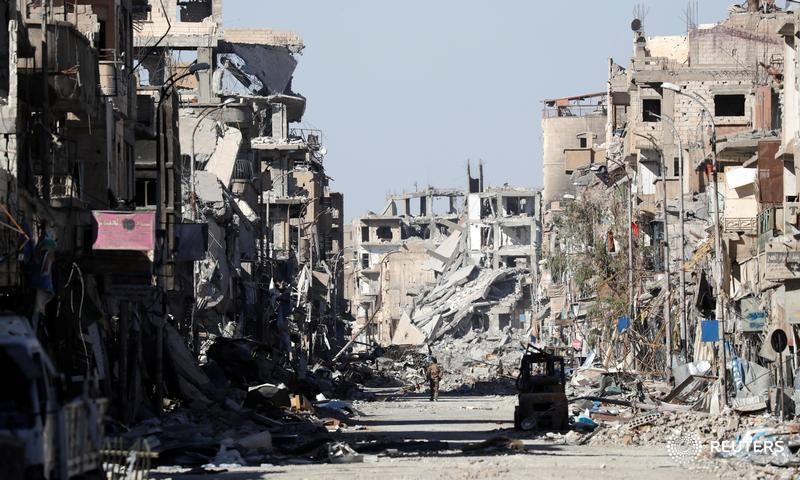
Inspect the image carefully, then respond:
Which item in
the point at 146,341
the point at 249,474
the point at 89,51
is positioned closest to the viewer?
the point at 249,474

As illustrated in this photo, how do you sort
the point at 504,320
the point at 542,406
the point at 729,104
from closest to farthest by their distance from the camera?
1. the point at 542,406
2. the point at 729,104
3. the point at 504,320

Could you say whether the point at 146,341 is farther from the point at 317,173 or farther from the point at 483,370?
the point at 317,173

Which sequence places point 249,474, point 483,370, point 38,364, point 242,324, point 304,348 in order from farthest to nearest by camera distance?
point 483,370 → point 304,348 → point 242,324 → point 249,474 → point 38,364

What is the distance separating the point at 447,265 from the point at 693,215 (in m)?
81.5

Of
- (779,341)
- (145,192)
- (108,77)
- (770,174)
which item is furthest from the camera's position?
(770,174)

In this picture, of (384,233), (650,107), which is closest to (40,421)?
(650,107)

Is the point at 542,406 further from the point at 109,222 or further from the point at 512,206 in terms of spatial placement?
the point at 512,206

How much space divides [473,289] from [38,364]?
410ft

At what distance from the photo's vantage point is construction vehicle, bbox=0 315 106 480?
15.2 m

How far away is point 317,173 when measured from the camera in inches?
4761

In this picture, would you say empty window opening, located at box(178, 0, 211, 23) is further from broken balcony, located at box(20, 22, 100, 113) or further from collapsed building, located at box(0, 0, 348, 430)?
broken balcony, located at box(20, 22, 100, 113)

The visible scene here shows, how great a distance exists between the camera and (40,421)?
15.5 m

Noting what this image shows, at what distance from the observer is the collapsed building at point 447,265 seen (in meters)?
139

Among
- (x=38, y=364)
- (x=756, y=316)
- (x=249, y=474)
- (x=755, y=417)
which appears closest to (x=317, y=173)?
(x=756, y=316)
